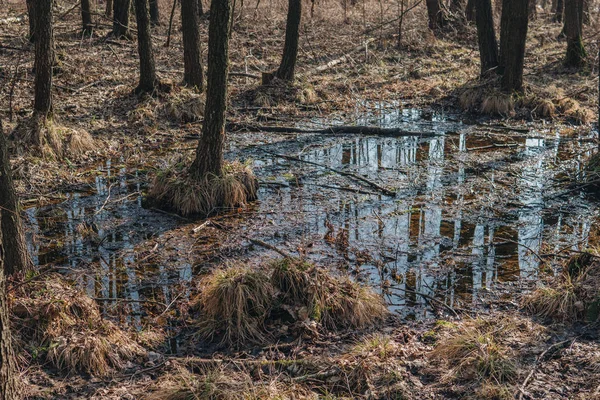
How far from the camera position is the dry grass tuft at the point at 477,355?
5348 millimetres

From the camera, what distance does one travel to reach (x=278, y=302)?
6336 millimetres

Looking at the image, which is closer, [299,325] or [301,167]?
[299,325]

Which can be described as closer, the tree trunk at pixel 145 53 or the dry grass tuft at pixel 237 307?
the dry grass tuft at pixel 237 307

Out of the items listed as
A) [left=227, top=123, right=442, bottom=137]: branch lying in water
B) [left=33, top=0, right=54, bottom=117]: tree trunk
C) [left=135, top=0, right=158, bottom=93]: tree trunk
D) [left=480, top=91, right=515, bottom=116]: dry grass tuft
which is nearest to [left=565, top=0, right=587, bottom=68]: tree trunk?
[left=480, top=91, right=515, bottom=116]: dry grass tuft

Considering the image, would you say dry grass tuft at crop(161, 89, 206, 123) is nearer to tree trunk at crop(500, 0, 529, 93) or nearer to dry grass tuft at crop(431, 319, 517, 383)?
tree trunk at crop(500, 0, 529, 93)

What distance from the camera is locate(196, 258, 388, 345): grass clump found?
20.0 feet

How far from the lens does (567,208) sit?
945 cm

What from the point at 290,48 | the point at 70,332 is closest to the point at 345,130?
the point at 290,48

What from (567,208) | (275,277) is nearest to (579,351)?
(275,277)

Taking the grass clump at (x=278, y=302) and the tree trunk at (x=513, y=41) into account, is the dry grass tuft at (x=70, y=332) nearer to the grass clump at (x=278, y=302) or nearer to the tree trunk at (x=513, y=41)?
the grass clump at (x=278, y=302)

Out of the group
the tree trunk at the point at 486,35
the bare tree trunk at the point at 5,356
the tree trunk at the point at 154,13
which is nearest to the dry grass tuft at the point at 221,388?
the bare tree trunk at the point at 5,356

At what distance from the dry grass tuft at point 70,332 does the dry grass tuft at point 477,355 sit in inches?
103

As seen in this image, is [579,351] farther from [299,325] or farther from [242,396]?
[242,396]

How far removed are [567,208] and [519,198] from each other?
0.68m
